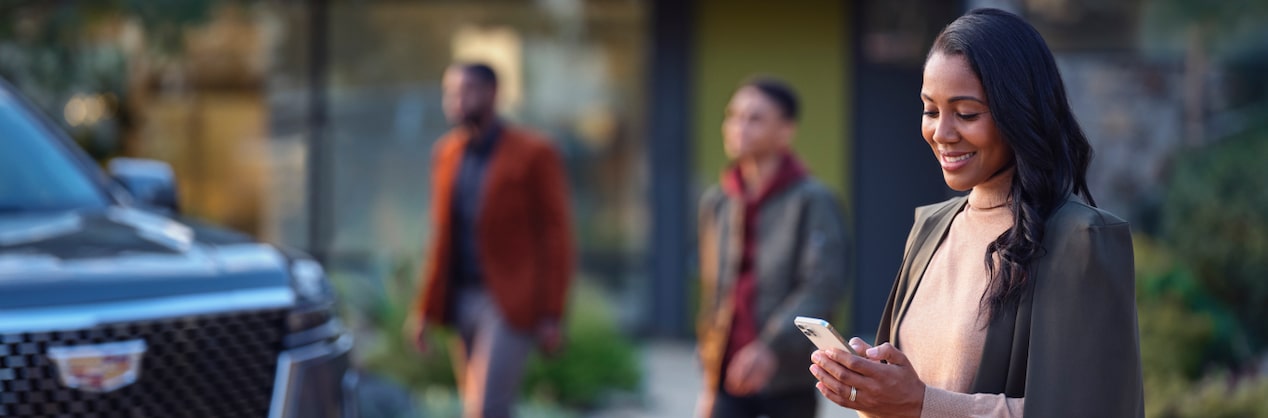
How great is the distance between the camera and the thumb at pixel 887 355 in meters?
2.37

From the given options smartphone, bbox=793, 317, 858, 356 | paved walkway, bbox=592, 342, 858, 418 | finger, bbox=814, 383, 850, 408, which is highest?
smartphone, bbox=793, 317, 858, 356

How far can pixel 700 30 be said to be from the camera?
35.7 feet

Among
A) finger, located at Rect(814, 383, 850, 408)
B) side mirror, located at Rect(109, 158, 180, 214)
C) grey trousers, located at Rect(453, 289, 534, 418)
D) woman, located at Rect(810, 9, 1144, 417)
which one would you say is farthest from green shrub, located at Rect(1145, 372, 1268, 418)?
finger, located at Rect(814, 383, 850, 408)

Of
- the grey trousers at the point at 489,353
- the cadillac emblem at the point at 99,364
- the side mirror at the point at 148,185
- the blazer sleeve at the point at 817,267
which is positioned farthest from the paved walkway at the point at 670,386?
the cadillac emblem at the point at 99,364

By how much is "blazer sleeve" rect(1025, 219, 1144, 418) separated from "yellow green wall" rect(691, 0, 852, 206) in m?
8.55

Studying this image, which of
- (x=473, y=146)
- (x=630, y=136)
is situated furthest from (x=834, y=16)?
(x=473, y=146)

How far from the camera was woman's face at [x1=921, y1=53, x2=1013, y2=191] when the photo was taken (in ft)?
8.00

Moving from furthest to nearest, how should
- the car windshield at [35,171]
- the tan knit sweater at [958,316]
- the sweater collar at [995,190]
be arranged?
the car windshield at [35,171] → the sweater collar at [995,190] → the tan knit sweater at [958,316]

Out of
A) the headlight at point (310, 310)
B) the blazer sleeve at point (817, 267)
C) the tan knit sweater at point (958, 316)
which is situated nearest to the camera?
the tan knit sweater at point (958, 316)

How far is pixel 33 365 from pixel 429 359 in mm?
4397

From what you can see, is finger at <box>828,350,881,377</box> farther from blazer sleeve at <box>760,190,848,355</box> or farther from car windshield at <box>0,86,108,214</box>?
car windshield at <box>0,86,108,214</box>

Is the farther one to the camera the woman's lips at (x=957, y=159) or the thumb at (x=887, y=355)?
the woman's lips at (x=957, y=159)

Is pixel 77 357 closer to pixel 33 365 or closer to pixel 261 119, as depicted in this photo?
pixel 33 365

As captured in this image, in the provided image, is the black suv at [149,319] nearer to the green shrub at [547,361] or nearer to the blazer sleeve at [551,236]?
the blazer sleeve at [551,236]
